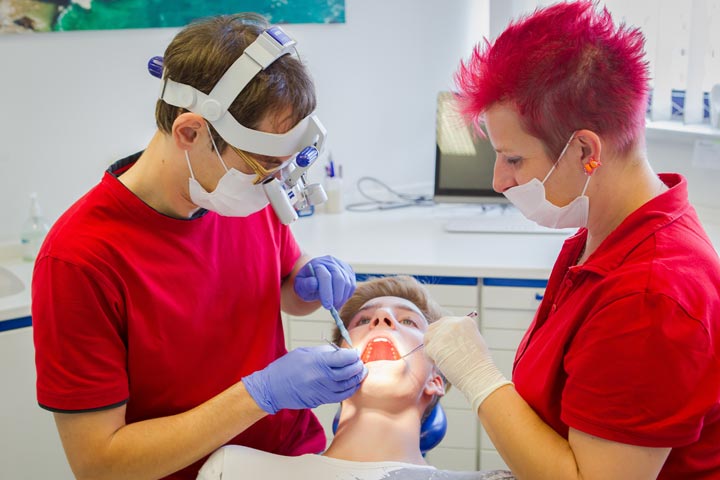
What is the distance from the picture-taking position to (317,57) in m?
3.10

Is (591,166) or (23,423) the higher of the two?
(591,166)

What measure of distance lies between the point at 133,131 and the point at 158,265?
1.57 meters

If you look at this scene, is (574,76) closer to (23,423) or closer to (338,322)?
(338,322)

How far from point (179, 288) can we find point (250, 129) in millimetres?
369

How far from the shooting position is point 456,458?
2.69 metres

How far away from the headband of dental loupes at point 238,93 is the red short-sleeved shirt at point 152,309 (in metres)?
0.22

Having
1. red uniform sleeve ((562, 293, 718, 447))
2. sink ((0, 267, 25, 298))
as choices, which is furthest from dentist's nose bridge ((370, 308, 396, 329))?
sink ((0, 267, 25, 298))

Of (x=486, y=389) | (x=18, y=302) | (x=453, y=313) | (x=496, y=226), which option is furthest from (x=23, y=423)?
(x=496, y=226)

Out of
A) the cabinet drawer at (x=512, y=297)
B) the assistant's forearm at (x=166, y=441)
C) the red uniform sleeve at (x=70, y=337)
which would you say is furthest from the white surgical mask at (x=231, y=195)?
the cabinet drawer at (x=512, y=297)

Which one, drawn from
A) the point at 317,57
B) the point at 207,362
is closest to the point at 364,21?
the point at 317,57

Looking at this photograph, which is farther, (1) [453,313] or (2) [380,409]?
(1) [453,313]

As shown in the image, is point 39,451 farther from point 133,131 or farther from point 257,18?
point 257,18

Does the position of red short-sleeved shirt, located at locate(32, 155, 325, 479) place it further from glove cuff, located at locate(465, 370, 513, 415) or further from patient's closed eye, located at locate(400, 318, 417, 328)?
glove cuff, located at locate(465, 370, 513, 415)

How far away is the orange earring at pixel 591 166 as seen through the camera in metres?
1.16
